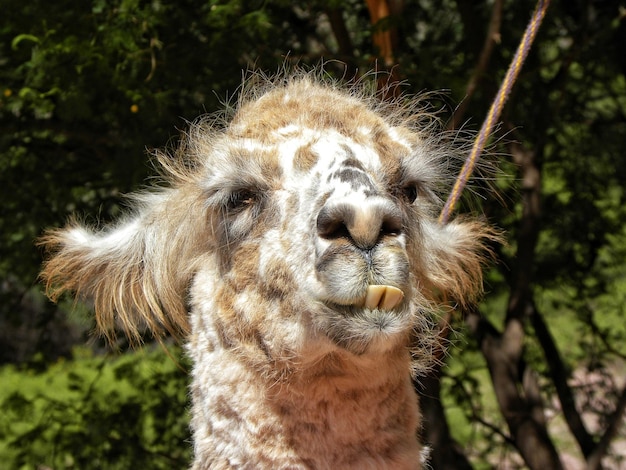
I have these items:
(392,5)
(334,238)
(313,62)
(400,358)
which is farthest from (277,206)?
(313,62)

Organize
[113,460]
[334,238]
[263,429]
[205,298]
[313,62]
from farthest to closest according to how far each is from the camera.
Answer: [113,460]
[313,62]
[205,298]
[263,429]
[334,238]

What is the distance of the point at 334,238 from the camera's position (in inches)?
96.5

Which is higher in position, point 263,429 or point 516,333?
point 263,429

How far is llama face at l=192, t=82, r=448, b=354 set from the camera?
2.44m

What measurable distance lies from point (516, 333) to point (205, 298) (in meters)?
3.43

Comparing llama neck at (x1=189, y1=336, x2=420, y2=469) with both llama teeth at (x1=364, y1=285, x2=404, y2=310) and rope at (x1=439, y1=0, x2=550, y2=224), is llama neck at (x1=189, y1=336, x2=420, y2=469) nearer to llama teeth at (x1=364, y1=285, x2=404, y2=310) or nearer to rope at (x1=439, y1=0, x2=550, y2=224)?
llama teeth at (x1=364, y1=285, x2=404, y2=310)

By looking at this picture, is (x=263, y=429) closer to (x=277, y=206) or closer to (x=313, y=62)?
(x=277, y=206)

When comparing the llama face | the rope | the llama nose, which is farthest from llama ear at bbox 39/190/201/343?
the rope

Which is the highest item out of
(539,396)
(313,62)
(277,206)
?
(277,206)

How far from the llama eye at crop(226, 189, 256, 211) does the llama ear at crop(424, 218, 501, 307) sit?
67 cm

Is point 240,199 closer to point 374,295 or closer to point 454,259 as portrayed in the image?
point 374,295

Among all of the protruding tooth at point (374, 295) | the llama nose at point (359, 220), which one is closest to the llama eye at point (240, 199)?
the llama nose at point (359, 220)

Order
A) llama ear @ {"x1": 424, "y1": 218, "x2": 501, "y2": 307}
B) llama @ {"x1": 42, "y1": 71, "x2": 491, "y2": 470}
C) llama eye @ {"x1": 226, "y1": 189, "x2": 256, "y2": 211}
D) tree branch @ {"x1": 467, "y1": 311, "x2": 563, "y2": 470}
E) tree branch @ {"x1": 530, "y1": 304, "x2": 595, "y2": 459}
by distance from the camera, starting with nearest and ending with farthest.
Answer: llama @ {"x1": 42, "y1": 71, "x2": 491, "y2": 470} → llama eye @ {"x1": 226, "y1": 189, "x2": 256, "y2": 211} → llama ear @ {"x1": 424, "y1": 218, "x2": 501, "y2": 307} → tree branch @ {"x1": 467, "y1": 311, "x2": 563, "y2": 470} → tree branch @ {"x1": 530, "y1": 304, "x2": 595, "y2": 459}

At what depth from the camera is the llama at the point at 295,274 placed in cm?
250
